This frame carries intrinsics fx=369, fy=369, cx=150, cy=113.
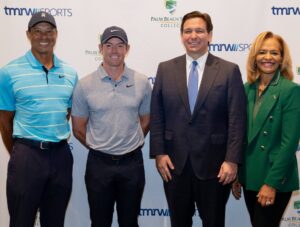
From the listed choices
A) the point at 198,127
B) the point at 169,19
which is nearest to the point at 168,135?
the point at 198,127

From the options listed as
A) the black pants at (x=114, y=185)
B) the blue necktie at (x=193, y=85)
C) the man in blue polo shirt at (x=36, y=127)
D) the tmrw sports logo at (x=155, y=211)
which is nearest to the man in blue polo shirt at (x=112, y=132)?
the black pants at (x=114, y=185)

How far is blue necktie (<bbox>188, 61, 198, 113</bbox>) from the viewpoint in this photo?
2328mm

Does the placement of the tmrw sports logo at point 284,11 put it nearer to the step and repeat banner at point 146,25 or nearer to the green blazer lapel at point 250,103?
the step and repeat banner at point 146,25

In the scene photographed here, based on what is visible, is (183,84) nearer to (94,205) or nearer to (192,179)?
(192,179)

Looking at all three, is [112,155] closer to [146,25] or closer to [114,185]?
[114,185]

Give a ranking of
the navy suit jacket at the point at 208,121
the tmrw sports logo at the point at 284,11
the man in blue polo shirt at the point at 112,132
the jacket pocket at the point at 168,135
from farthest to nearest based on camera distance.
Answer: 1. the tmrw sports logo at the point at 284,11
2. the man in blue polo shirt at the point at 112,132
3. the jacket pocket at the point at 168,135
4. the navy suit jacket at the point at 208,121

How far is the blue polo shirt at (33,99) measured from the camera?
2.34 metres

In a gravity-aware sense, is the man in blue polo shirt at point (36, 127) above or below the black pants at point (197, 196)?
above

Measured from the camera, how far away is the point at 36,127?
2.36 metres

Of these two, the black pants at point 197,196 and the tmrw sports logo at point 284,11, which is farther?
the tmrw sports logo at point 284,11

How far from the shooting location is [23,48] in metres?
3.14

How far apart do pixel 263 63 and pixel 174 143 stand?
75 centimetres

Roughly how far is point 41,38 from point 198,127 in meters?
1.18

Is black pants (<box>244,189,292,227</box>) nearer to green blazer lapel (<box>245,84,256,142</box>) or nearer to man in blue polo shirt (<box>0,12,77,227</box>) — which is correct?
green blazer lapel (<box>245,84,256,142</box>)
